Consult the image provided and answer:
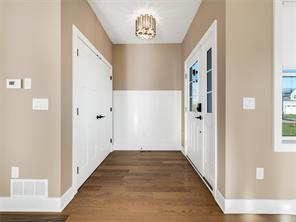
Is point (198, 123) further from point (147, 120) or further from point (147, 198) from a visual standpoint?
point (147, 120)

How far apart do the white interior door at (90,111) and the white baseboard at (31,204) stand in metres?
0.53

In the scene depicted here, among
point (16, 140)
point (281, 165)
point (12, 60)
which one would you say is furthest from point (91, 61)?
point (281, 165)

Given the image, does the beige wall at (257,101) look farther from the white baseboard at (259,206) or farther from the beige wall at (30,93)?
the beige wall at (30,93)

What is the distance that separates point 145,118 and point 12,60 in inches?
138

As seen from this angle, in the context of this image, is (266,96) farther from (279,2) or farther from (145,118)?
(145,118)

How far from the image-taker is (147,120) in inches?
209

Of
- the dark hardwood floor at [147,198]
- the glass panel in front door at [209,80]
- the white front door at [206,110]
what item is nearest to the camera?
the dark hardwood floor at [147,198]

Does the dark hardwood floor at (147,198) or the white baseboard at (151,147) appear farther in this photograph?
the white baseboard at (151,147)

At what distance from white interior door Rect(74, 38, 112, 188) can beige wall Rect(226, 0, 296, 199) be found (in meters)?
1.98

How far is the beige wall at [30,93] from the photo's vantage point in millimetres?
2201

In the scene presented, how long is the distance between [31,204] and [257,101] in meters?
2.81

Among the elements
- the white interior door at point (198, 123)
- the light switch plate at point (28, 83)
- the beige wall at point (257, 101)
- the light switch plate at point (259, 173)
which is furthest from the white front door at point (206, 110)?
the light switch plate at point (28, 83)

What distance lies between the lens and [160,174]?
135 inches

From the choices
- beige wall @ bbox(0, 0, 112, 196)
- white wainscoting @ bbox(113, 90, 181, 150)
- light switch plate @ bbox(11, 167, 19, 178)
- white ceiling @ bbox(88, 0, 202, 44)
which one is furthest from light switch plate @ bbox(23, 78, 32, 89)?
white wainscoting @ bbox(113, 90, 181, 150)
